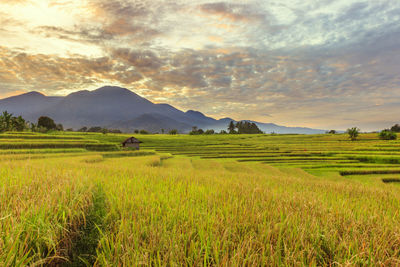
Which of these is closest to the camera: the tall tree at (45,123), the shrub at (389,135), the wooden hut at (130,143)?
the wooden hut at (130,143)

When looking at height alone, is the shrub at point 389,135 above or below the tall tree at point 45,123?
below

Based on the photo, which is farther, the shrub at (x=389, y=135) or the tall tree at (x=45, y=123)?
the tall tree at (x=45, y=123)

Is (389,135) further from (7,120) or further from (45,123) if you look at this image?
(45,123)

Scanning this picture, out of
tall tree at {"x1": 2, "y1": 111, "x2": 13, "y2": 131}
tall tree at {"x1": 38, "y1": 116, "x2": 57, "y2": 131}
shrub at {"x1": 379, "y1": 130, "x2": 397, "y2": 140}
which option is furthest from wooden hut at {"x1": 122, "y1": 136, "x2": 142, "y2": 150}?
shrub at {"x1": 379, "y1": 130, "x2": 397, "y2": 140}

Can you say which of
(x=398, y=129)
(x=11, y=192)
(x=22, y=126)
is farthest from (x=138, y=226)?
(x=398, y=129)

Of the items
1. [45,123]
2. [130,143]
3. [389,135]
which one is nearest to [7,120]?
[45,123]

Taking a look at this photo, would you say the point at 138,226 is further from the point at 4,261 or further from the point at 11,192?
the point at 11,192

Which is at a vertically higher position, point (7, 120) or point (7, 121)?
point (7, 120)

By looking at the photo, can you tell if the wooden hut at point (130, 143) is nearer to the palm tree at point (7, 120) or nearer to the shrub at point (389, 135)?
the palm tree at point (7, 120)

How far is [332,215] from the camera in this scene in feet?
9.11

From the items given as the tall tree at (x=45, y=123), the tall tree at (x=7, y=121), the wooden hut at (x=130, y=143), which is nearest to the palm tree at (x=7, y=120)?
the tall tree at (x=7, y=121)

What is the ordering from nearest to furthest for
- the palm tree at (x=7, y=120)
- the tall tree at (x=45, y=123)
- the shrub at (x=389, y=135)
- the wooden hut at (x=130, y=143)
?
the wooden hut at (x=130, y=143) < the palm tree at (x=7, y=120) < the shrub at (x=389, y=135) < the tall tree at (x=45, y=123)

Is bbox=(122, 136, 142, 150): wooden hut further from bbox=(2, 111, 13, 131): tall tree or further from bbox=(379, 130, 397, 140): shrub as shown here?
bbox=(379, 130, 397, 140): shrub

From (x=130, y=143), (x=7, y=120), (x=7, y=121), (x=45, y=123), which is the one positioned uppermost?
(x=45, y=123)
